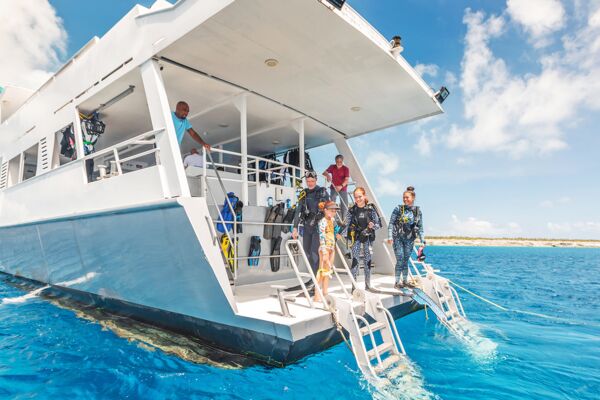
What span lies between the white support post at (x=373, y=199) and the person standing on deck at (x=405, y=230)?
1.97 meters

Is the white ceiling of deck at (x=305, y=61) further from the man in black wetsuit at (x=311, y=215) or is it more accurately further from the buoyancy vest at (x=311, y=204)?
the buoyancy vest at (x=311, y=204)

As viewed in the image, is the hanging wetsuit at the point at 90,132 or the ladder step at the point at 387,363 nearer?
the ladder step at the point at 387,363

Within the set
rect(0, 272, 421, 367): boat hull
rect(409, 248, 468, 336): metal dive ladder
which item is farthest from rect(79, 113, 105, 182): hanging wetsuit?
rect(409, 248, 468, 336): metal dive ladder

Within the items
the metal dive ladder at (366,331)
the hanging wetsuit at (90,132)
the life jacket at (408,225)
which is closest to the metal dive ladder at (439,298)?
the life jacket at (408,225)

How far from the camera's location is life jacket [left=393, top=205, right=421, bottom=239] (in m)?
5.29

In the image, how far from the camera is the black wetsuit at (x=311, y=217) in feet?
15.6

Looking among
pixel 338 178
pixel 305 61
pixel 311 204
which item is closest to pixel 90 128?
pixel 305 61

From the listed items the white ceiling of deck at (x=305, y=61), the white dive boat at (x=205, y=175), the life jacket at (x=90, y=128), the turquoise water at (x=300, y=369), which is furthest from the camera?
the life jacket at (x=90, y=128)

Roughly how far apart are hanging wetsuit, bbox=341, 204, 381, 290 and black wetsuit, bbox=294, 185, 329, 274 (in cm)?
62

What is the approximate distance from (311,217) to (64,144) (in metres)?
5.22

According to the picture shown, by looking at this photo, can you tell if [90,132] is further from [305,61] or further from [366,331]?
[366,331]

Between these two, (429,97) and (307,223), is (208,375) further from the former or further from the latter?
(429,97)

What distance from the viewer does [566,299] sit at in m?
9.01

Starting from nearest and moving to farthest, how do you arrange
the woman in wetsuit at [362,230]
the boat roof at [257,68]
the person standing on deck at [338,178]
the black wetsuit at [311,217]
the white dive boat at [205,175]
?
1. the white dive boat at [205,175]
2. the boat roof at [257,68]
3. the black wetsuit at [311,217]
4. the woman in wetsuit at [362,230]
5. the person standing on deck at [338,178]
